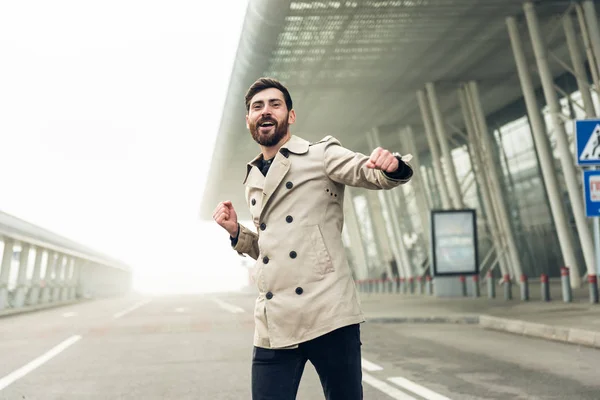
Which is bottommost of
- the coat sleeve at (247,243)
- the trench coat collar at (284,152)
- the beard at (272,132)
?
the coat sleeve at (247,243)

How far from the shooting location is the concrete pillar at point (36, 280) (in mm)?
29691

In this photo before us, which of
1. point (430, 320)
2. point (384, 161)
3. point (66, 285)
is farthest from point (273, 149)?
point (66, 285)

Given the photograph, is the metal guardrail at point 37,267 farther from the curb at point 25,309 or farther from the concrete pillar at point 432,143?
the concrete pillar at point 432,143

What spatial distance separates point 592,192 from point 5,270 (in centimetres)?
2032

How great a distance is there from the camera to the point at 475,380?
730 cm

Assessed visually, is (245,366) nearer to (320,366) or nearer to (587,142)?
(320,366)

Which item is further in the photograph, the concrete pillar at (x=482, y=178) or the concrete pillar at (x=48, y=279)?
the concrete pillar at (x=48, y=279)

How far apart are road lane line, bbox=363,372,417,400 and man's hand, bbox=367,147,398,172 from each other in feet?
13.8

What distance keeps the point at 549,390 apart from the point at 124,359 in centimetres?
562

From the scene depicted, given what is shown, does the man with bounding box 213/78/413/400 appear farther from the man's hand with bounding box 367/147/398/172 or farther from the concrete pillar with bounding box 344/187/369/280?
the concrete pillar with bounding box 344/187/369/280

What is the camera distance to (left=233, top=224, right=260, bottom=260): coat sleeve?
3.31 meters

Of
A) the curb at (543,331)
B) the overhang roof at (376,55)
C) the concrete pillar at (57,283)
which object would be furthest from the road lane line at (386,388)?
the concrete pillar at (57,283)

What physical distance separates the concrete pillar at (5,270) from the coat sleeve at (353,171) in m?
23.6

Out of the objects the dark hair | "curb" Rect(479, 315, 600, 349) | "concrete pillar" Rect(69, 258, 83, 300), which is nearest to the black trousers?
the dark hair
